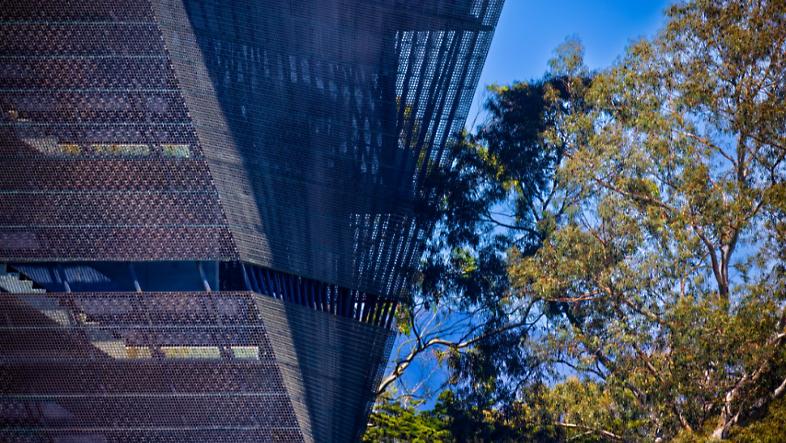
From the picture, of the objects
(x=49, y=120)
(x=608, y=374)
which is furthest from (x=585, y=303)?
(x=49, y=120)

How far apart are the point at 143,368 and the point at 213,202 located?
6.50ft

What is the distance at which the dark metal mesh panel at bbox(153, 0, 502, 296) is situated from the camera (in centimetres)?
738

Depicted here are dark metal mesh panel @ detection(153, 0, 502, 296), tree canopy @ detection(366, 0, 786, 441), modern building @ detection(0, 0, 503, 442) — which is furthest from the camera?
tree canopy @ detection(366, 0, 786, 441)

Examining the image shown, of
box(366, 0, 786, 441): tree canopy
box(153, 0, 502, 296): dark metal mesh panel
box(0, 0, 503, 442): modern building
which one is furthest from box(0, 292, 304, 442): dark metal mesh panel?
box(366, 0, 786, 441): tree canopy

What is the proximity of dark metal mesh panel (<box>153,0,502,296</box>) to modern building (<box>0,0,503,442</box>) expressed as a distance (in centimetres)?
2

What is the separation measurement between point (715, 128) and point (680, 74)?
2.37ft

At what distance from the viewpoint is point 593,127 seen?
32.3 feet

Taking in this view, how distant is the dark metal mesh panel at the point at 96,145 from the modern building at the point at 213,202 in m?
0.02

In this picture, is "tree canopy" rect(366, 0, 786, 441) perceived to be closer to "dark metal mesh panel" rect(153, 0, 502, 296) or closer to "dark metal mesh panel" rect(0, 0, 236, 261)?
"dark metal mesh panel" rect(153, 0, 502, 296)

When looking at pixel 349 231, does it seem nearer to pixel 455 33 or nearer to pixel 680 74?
pixel 455 33

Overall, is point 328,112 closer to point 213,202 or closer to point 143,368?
point 213,202

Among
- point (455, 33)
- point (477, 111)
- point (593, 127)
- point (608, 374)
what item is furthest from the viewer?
point (477, 111)

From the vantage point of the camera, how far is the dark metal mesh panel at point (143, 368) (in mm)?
8727

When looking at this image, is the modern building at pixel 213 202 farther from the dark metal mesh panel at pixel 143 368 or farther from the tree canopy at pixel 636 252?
the tree canopy at pixel 636 252
